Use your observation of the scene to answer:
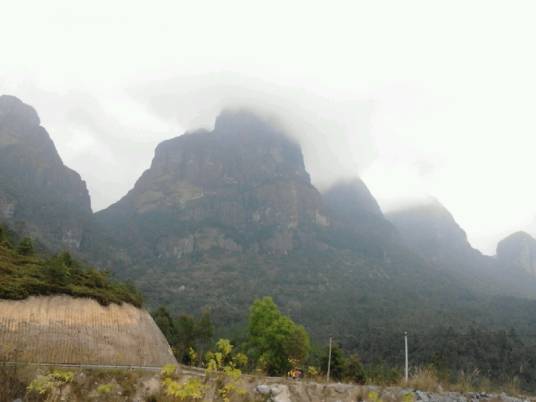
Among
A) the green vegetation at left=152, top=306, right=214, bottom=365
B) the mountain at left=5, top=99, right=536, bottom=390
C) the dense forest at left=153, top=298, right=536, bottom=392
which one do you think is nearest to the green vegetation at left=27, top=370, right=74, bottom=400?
the dense forest at left=153, top=298, right=536, bottom=392

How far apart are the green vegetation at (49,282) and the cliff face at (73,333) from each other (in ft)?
1.10

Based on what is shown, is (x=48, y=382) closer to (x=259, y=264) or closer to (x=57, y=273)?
(x=57, y=273)

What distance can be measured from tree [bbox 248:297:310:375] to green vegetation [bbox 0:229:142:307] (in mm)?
18731

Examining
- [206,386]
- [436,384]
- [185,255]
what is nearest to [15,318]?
[206,386]

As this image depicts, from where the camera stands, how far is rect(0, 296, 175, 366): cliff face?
17.1 m

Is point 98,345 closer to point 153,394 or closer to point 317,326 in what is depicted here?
point 153,394

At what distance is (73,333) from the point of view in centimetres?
1844

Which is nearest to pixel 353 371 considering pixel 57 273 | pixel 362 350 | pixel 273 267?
pixel 57 273

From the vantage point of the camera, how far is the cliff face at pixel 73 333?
56.1 feet

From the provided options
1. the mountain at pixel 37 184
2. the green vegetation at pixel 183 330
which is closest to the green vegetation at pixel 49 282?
the green vegetation at pixel 183 330

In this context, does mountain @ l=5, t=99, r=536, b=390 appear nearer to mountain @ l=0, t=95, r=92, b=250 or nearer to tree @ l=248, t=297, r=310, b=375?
mountain @ l=0, t=95, r=92, b=250

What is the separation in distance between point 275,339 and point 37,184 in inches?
5970

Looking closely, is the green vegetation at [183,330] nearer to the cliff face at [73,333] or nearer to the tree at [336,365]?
the tree at [336,365]

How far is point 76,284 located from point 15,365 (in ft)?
30.9
